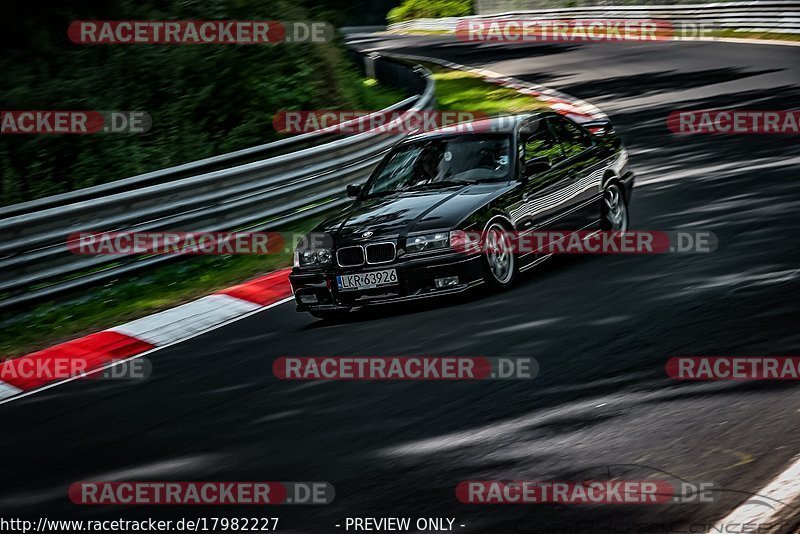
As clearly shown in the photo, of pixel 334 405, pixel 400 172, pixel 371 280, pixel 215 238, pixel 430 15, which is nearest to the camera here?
pixel 334 405

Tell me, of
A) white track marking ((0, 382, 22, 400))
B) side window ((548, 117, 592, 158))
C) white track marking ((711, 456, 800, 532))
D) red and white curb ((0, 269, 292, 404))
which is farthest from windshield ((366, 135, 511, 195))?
white track marking ((711, 456, 800, 532))

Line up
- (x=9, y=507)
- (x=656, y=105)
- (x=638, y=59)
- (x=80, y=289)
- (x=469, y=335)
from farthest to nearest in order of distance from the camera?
(x=638, y=59) → (x=656, y=105) → (x=80, y=289) → (x=469, y=335) → (x=9, y=507)

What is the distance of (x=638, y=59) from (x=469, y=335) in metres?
22.4

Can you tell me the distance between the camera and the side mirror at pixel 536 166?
9219mm

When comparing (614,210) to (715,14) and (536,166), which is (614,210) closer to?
(536,166)

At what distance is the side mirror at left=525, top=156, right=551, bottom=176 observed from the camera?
30.2 ft

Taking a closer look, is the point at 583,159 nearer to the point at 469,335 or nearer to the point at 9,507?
the point at 469,335

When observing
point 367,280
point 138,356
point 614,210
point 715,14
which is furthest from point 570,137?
point 715,14

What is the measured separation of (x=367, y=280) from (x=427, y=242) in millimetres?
553

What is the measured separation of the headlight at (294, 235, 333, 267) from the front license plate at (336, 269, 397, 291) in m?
0.23

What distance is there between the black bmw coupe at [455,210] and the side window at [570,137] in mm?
13

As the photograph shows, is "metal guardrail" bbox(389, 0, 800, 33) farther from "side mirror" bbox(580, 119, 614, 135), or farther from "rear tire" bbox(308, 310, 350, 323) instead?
"rear tire" bbox(308, 310, 350, 323)

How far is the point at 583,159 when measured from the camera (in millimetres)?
10227

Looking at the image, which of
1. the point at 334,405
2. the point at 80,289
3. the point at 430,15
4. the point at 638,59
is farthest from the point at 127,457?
the point at 430,15
